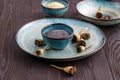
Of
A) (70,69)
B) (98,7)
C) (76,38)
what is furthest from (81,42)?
(98,7)

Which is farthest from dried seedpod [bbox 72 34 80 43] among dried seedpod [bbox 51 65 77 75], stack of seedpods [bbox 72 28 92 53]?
dried seedpod [bbox 51 65 77 75]

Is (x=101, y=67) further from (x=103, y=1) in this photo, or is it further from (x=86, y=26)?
(x=103, y=1)

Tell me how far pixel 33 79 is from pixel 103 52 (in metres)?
0.28

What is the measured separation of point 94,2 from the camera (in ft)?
3.84

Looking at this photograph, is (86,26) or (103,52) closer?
(103,52)

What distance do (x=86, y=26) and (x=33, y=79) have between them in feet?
1.15

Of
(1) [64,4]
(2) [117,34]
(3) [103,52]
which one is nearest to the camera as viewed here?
(3) [103,52]

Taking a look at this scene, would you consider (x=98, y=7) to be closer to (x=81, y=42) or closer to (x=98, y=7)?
(x=98, y=7)

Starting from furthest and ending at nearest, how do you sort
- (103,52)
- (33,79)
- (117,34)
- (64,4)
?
(64,4)
(117,34)
(103,52)
(33,79)

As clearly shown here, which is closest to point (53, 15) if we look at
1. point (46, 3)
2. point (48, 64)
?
point (46, 3)

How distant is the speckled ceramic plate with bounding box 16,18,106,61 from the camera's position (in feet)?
2.71

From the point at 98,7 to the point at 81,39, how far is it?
309mm

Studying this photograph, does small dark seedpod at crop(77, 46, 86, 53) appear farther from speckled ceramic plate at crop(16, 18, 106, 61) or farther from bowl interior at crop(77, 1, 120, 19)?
bowl interior at crop(77, 1, 120, 19)

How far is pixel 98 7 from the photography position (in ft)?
3.79
